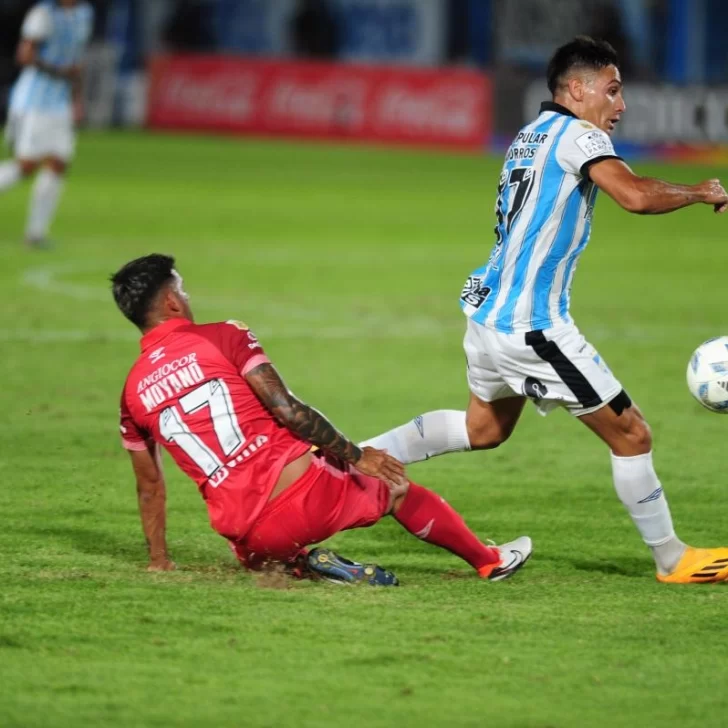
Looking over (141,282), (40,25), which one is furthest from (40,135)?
(141,282)

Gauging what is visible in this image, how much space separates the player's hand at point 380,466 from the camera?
Result: 5.30 metres

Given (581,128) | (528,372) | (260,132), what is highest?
(581,128)

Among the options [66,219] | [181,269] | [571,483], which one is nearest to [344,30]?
[66,219]

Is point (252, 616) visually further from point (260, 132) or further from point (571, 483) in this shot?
point (260, 132)

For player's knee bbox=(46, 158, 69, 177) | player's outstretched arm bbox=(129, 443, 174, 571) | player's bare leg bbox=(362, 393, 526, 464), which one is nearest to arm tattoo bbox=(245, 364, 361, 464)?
player's outstretched arm bbox=(129, 443, 174, 571)

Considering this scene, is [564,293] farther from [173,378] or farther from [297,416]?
[173,378]

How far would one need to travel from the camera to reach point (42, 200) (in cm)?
1598

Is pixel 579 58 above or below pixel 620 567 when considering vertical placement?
above

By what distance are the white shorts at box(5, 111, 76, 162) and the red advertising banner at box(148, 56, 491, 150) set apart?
1335 centimetres

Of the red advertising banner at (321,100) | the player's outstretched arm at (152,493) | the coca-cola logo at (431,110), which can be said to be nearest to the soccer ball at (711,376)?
the player's outstretched arm at (152,493)

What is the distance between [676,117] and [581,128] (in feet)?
72.2

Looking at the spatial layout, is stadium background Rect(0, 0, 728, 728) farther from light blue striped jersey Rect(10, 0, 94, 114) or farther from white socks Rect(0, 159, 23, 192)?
light blue striped jersey Rect(10, 0, 94, 114)

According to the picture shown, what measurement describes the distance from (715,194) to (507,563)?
4.74 ft

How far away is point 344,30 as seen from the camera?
38000 mm
